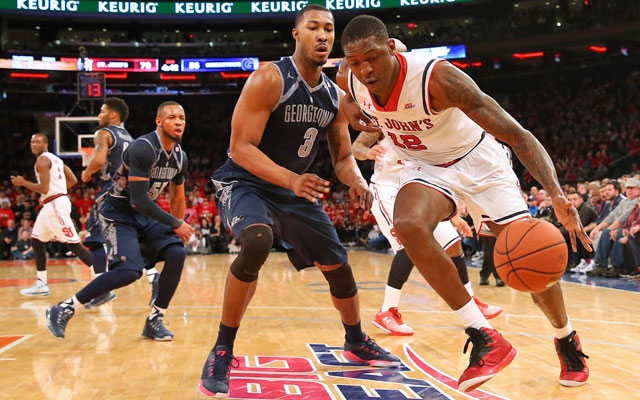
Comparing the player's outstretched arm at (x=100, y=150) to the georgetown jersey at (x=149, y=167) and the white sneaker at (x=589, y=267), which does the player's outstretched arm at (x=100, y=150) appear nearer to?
the georgetown jersey at (x=149, y=167)

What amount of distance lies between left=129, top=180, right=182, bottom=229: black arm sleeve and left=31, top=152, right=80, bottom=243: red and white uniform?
12.2ft

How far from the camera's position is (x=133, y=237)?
496 centimetres

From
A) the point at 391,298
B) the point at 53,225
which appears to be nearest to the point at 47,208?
the point at 53,225

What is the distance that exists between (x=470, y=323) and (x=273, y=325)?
2692 mm

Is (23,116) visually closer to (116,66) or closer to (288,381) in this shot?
(116,66)

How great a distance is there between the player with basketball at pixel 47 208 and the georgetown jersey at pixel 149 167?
10.2 feet

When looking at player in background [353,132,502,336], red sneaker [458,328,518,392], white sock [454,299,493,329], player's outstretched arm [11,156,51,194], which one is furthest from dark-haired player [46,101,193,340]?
player's outstretched arm [11,156,51,194]

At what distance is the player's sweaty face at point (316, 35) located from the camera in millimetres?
3574

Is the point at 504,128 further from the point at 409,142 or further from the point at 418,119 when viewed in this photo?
the point at 409,142

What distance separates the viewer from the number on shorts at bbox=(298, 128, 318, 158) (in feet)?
12.3

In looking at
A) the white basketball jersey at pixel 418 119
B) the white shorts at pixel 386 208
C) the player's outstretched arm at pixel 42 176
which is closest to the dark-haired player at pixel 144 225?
the white shorts at pixel 386 208

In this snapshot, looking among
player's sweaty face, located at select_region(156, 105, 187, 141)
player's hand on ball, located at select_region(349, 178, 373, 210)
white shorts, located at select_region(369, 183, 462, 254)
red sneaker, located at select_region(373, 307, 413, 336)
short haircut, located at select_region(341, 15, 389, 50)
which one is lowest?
red sneaker, located at select_region(373, 307, 413, 336)

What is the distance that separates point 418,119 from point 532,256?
945 mm

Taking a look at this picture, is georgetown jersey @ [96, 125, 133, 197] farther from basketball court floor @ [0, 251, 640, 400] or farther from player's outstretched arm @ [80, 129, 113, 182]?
basketball court floor @ [0, 251, 640, 400]
